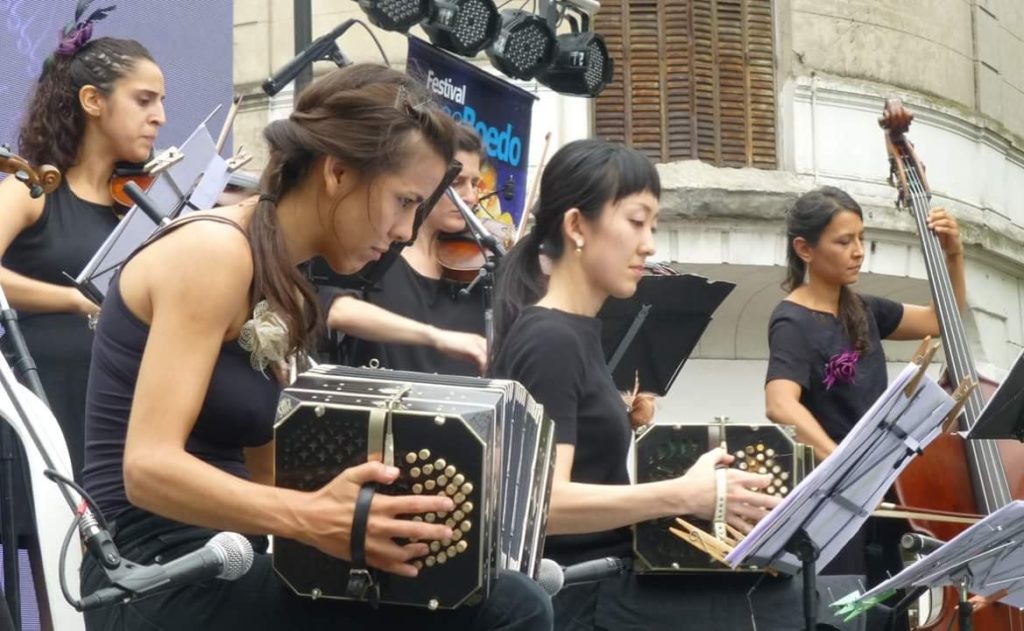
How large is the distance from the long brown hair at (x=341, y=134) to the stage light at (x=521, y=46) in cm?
467

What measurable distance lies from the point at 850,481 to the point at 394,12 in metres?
4.16

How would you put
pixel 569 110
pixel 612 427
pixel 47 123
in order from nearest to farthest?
pixel 612 427 < pixel 47 123 < pixel 569 110

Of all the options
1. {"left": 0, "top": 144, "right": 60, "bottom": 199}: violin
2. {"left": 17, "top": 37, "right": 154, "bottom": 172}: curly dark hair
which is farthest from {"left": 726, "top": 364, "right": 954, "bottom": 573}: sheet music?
{"left": 17, "top": 37, "right": 154, "bottom": 172}: curly dark hair

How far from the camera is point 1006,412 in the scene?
4430mm

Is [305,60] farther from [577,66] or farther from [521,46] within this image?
[577,66]

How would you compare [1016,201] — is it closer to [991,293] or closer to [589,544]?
[991,293]

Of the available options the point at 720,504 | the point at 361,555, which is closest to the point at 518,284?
the point at 720,504

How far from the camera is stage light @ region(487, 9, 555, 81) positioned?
7938 millimetres

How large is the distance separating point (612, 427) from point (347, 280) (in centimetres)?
81

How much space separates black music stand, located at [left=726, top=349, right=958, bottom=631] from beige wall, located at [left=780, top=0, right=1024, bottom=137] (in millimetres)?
8763

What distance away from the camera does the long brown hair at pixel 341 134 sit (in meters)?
3.18

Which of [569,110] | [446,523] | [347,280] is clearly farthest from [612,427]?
[569,110]

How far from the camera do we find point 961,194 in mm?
12469

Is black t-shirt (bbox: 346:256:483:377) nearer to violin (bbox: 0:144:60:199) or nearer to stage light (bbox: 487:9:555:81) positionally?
violin (bbox: 0:144:60:199)
